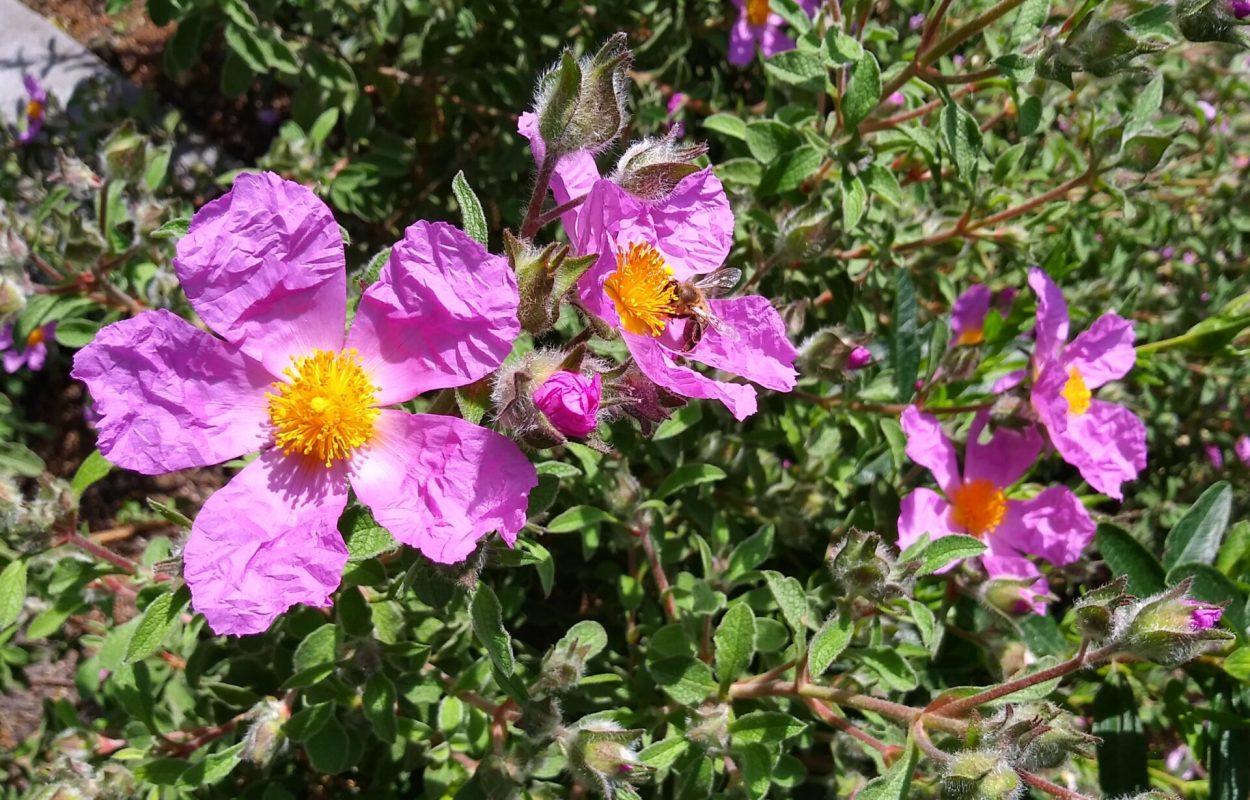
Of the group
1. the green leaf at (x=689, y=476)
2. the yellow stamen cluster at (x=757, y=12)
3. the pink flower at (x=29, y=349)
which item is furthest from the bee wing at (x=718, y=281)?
the pink flower at (x=29, y=349)

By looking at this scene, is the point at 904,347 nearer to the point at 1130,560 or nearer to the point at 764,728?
the point at 1130,560

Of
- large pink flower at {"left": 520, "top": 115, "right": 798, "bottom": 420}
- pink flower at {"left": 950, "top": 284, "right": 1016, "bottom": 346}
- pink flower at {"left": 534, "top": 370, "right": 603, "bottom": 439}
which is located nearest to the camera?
pink flower at {"left": 534, "top": 370, "right": 603, "bottom": 439}

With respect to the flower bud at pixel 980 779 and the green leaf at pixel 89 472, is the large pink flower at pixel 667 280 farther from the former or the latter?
the green leaf at pixel 89 472

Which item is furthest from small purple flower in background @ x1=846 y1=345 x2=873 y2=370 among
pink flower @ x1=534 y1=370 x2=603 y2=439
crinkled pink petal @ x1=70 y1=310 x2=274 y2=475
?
crinkled pink petal @ x1=70 y1=310 x2=274 y2=475

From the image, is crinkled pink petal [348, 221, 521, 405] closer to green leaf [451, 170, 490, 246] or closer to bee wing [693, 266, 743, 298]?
green leaf [451, 170, 490, 246]

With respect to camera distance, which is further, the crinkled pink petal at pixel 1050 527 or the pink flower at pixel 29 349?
the pink flower at pixel 29 349

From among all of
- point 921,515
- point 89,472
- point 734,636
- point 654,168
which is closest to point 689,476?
point 734,636
